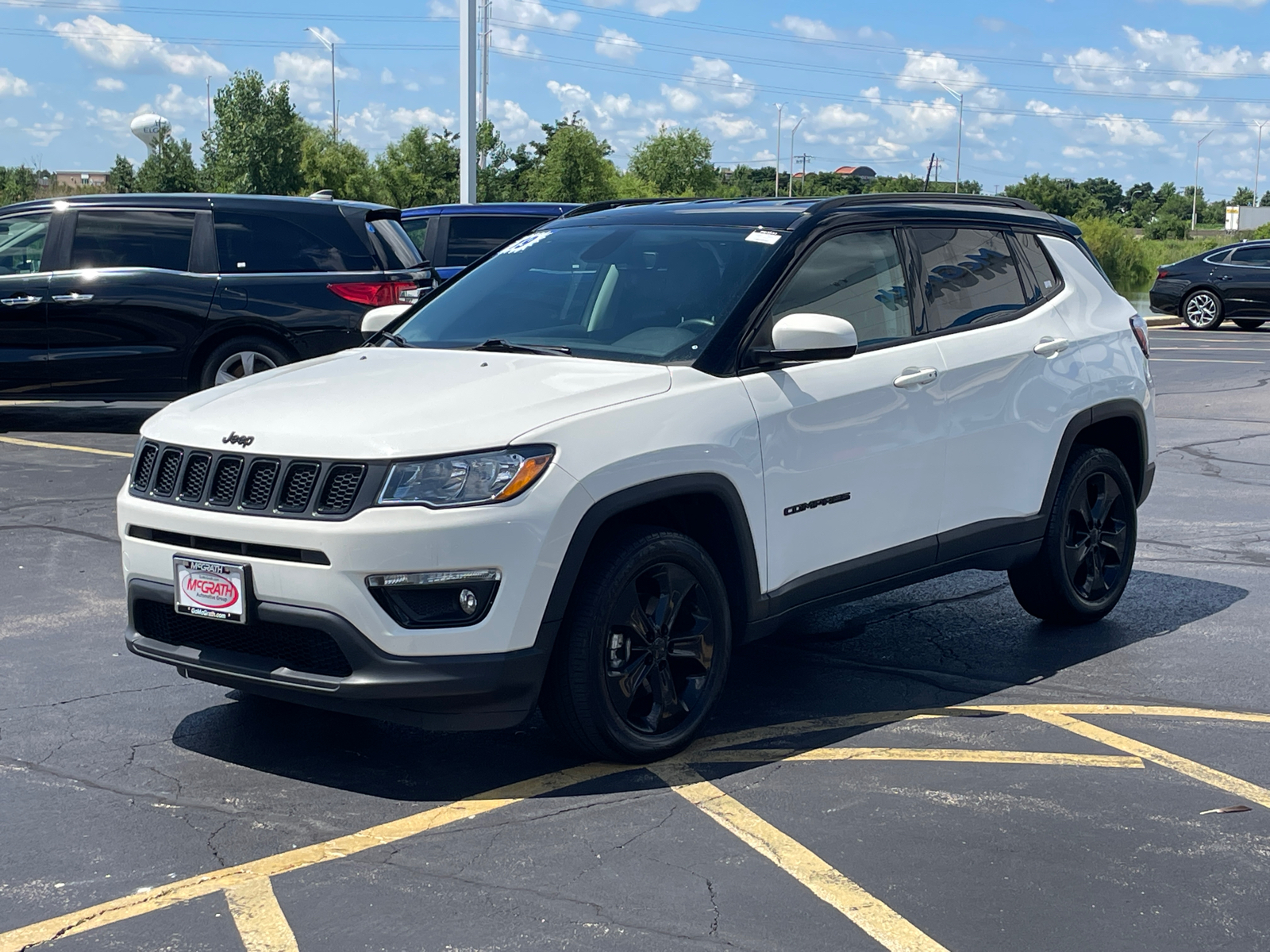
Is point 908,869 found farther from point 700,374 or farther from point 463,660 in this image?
point 700,374

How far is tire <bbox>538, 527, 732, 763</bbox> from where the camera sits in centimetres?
443

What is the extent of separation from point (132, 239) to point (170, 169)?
2632 inches

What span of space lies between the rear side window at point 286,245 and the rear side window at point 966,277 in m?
6.78

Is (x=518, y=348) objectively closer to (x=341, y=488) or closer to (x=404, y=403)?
(x=404, y=403)

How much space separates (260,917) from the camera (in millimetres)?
3564

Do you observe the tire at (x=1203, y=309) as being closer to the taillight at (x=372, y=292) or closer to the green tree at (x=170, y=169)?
the taillight at (x=372, y=292)

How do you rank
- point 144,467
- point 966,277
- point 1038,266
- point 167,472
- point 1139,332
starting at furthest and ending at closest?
1. point 1139,332
2. point 1038,266
3. point 966,277
4. point 144,467
5. point 167,472

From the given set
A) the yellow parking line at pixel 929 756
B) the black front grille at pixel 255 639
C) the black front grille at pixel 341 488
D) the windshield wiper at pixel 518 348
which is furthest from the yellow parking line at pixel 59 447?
the yellow parking line at pixel 929 756

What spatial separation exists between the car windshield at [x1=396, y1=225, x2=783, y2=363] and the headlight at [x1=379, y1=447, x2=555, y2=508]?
2.91 feet

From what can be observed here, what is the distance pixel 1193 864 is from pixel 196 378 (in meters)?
9.30

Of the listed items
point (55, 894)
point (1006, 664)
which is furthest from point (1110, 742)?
point (55, 894)

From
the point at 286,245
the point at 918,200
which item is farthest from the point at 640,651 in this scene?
the point at 286,245

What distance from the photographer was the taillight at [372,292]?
38.8 ft

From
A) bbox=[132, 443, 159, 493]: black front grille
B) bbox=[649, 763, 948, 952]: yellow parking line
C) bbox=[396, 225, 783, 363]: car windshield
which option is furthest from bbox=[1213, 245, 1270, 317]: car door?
bbox=[132, 443, 159, 493]: black front grille
